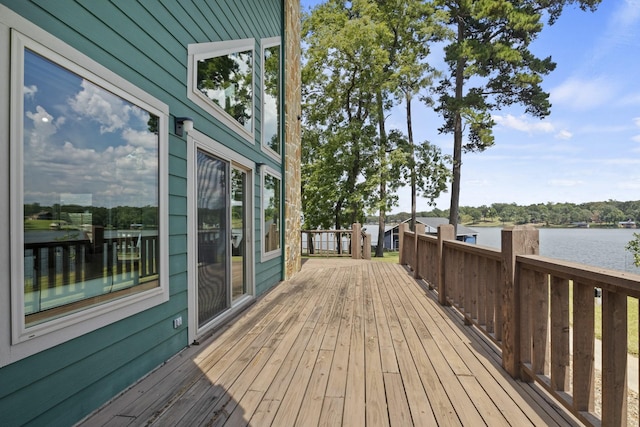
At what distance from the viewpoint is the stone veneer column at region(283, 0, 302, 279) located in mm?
6508

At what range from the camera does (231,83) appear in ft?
13.4

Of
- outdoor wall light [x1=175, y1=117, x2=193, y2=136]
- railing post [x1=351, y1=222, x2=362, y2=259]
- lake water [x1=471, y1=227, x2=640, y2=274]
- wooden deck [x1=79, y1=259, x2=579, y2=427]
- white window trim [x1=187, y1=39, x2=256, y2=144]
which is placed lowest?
lake water [x1=471, y1=227, x2=640, y2=274]

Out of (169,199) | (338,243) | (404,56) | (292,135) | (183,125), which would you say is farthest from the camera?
(404,56)

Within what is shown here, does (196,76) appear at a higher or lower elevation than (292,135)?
lower

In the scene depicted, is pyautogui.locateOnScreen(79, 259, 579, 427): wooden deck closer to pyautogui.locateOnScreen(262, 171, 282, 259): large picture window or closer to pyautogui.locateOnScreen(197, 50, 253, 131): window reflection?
pyautogui.locateOnScreen(262, 171, 282, 259): large picture window

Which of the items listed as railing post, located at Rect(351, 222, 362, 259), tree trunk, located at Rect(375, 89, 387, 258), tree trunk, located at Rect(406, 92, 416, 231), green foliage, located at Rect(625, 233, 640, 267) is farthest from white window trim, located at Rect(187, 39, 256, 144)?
green foliage, located at Rect(625, 233, 640, 267)

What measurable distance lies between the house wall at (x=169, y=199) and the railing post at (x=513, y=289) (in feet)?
7.93

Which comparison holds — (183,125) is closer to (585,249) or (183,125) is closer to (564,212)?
(585,249)

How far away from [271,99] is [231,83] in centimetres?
175

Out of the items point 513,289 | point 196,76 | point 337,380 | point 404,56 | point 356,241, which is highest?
point 404,56

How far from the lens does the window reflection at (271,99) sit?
5484 millimetres

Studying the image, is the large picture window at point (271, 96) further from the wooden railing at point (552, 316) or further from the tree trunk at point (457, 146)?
the tree trunk at point (457, 146)

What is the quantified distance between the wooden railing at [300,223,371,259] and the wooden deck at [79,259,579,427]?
6.22m

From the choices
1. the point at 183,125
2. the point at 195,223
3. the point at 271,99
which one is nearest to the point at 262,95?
the point at 271,99
